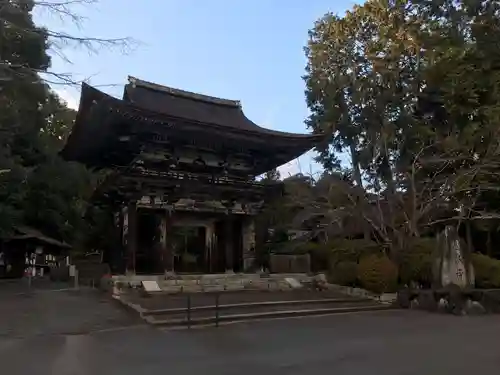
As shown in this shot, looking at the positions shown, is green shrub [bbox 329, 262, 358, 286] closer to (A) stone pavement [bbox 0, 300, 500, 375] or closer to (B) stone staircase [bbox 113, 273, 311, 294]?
(B) stone staircase [bbox 113, 273, 311, 294]

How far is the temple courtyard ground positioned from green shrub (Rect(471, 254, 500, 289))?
3.51 meters

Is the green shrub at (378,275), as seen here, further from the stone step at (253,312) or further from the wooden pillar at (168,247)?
the wooden pillar at (168,247)

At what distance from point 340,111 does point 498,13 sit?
20.0 meters

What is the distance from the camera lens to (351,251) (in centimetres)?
1828

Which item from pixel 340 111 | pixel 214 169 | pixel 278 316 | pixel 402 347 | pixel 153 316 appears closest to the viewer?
pixel 402 347

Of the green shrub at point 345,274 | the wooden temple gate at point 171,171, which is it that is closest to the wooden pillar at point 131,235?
the wooden temple gate at point 171,171

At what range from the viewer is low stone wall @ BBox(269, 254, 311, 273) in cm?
1841

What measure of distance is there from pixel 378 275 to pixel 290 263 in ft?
14.8

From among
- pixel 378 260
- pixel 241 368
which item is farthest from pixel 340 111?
pixel 241 368

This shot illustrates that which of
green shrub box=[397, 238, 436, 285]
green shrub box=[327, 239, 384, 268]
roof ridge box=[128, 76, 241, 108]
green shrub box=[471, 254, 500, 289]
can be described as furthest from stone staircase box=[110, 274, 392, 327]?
roof ridge box=[128, 76, 241, 108]

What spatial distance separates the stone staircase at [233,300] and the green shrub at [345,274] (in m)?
0.47

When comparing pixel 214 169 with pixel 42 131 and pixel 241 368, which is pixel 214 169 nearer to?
pixel 241 368

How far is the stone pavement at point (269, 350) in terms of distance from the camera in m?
5.98

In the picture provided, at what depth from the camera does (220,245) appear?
18359mm
